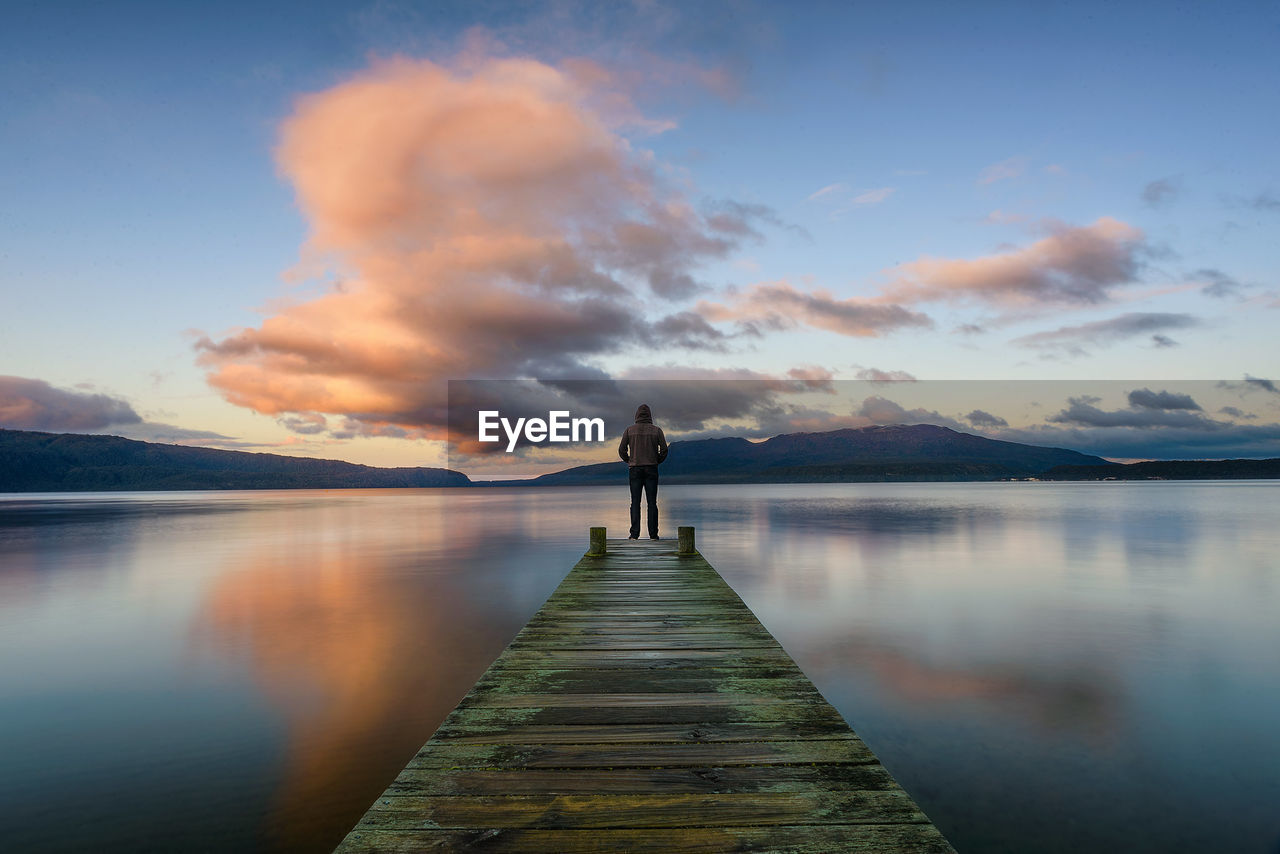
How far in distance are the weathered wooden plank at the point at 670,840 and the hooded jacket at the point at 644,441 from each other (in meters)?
10.9

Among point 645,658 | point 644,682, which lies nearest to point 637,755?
point 644,682

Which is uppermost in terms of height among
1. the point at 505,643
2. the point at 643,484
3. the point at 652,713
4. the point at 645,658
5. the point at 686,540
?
the point at 643,484

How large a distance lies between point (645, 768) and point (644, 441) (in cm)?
1041

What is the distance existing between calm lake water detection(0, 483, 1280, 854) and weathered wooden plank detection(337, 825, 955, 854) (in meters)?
3.26

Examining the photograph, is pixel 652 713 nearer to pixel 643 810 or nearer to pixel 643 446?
pixel 643 810

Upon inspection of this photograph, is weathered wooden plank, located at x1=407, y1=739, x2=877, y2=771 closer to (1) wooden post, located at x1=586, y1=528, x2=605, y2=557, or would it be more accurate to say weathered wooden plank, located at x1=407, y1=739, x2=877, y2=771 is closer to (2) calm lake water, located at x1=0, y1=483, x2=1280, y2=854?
(2) calm lake water, located at x1=0, y1=483, x2=1280, y2=854

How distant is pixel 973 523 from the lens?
44531 millimetres

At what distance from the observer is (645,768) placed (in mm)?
4090

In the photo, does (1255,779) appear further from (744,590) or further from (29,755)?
(29,755)

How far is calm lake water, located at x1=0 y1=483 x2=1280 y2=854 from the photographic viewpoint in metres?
6.34

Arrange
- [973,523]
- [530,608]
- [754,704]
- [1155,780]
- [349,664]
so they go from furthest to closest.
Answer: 1. [973,523]
2. [530,608]
3. [349,664]
4. [1155,780]
5. [754,704]

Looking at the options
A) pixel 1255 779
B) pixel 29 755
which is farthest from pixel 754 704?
pixel 29 755

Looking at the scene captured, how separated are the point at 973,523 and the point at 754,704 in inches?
1778

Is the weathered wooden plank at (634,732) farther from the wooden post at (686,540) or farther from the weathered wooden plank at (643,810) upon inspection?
the wooden post at (686,540)
